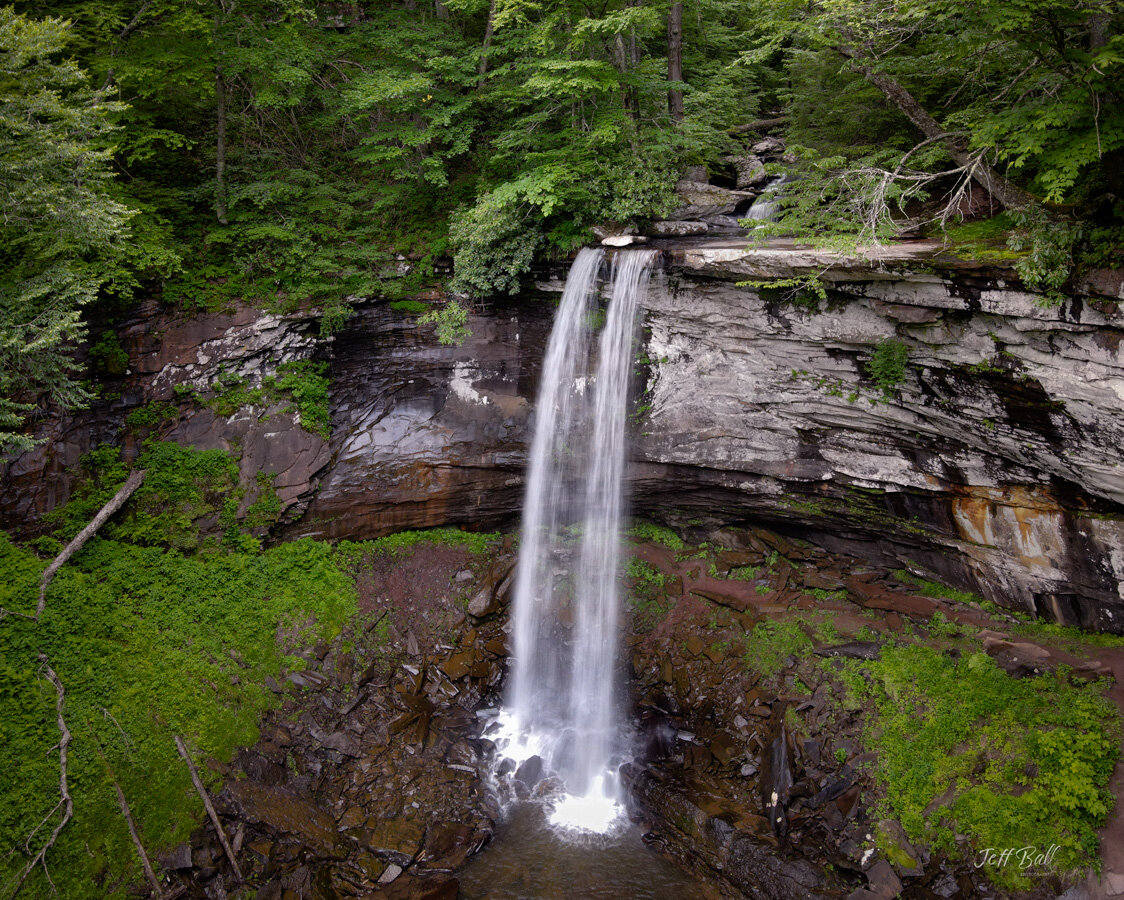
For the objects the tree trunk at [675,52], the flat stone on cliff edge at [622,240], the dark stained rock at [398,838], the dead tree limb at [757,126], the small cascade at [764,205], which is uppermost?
the tree trunk at [675,52]

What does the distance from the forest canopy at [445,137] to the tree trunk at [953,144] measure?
2.1 inches

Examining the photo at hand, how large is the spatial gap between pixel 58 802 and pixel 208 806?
5.76 ft

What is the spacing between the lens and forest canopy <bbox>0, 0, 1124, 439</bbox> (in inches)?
288

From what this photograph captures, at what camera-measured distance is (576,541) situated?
1319cm

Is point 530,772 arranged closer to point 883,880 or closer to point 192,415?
point 883,880

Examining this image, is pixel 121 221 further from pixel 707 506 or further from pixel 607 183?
pixel 707 506

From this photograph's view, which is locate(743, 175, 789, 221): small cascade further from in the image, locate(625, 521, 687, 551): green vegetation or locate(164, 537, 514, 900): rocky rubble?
locate(164, 537, 514, 900): rocky rubble

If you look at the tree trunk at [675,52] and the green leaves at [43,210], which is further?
the tree trunk at [675,52]

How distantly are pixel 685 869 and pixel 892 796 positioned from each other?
3155 millimetres

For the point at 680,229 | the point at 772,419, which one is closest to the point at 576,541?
the point at 772,419

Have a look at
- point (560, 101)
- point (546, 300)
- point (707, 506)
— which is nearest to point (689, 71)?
point (560, 101)

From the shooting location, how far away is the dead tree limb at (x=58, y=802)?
22.6 ft

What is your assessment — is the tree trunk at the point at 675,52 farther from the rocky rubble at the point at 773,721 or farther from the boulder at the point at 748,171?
the rocky rubble at the point at 773,721

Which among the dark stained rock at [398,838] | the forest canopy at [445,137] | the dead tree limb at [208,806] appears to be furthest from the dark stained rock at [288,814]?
the forest canopy at [445,137]
